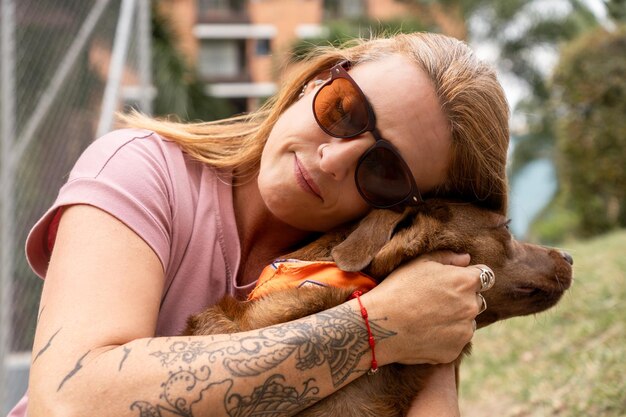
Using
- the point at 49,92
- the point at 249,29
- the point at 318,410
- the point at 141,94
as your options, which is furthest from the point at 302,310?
the point at 249,29

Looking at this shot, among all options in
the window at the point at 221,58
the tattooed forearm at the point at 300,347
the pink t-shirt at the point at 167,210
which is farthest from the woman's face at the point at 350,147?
the window at the point at 221,58

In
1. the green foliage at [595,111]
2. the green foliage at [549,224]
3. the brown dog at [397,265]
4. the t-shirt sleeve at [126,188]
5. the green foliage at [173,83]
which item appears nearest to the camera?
the t-shirt sleeve at [126,188]

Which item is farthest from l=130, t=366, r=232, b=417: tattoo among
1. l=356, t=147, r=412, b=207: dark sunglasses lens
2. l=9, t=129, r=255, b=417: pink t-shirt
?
l=356, t=147, r=412, b=207: dark sunglasses lens

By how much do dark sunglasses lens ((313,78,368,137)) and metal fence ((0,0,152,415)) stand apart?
2.24 m

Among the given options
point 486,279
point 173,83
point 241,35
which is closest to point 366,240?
point 486,279

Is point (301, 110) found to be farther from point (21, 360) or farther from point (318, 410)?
point (21, 360)

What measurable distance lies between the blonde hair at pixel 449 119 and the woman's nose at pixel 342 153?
321 millimetres

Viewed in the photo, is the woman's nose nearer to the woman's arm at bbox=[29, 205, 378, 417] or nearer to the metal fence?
the woman's arm at bbox=[29, 205, 378, 417]

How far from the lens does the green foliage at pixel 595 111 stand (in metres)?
13.6

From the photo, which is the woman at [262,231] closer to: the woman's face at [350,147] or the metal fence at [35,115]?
the woman's face at [350,147]

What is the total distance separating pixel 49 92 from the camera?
17.0 ft

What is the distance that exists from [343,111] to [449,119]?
0.38 meters

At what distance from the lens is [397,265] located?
2775 mm

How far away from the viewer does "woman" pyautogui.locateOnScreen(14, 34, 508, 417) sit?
233cm
